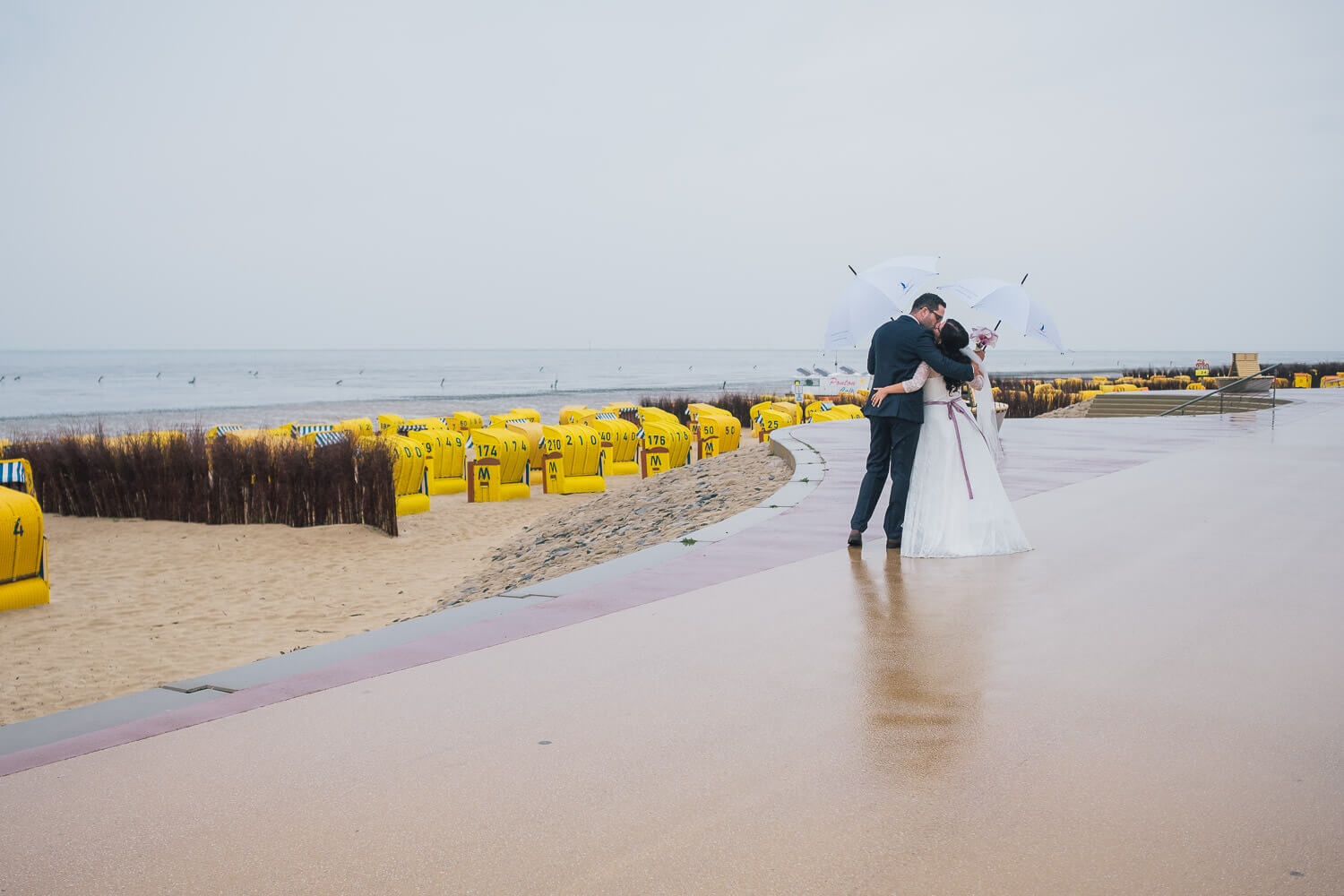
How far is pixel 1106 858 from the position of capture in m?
2.67

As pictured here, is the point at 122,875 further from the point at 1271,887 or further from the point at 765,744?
the point at 1271,887

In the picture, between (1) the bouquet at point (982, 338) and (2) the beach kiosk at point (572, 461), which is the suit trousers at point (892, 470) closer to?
(1) the bouquet at point (982, 338)

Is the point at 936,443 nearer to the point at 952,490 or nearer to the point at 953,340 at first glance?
the point at 952,490

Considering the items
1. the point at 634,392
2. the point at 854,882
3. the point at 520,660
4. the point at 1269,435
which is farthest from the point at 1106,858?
the point at 634,392

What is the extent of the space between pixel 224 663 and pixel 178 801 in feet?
14.6

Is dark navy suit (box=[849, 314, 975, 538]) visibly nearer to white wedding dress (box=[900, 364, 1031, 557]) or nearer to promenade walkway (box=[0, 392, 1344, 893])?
white wedding dress (box=[900, 364, 1031, 557])

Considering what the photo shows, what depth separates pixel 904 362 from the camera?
6.50m

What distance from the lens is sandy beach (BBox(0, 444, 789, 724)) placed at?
738 centimetres

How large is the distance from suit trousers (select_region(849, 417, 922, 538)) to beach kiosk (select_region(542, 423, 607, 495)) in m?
10.8

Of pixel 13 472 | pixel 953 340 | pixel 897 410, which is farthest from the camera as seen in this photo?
pixel 13 472

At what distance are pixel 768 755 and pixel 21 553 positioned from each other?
26.8 ft

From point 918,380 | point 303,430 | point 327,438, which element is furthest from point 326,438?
point 918,380

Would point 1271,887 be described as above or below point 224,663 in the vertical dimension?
above

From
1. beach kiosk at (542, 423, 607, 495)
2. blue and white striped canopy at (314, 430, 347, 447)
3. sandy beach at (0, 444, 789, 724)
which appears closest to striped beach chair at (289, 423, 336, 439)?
blue and white striped canopy at (314, 430, 347, 447)
